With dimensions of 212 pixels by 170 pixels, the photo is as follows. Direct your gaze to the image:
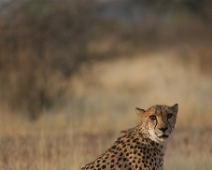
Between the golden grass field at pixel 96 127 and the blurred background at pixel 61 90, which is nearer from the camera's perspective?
the golden grass field at pixel 96 127

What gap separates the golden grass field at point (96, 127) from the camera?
268 inches

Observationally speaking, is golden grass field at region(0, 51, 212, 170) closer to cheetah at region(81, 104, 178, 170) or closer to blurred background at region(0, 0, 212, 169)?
blurred background at region(0, 0, 212, 169)

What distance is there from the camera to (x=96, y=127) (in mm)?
10312

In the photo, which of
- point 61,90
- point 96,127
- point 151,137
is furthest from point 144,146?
point 61,90

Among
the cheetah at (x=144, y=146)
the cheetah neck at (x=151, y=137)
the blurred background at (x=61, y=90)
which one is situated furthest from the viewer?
the blurred background at (x=61, y=90)

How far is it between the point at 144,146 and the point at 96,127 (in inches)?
198

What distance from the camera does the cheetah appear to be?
5152 millimetres

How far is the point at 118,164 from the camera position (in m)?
5.15

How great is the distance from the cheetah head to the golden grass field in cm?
114

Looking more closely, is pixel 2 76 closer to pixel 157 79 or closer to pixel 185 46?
pixel 157 79

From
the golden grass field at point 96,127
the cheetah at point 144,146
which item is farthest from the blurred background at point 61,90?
the cheetah at point 144,146

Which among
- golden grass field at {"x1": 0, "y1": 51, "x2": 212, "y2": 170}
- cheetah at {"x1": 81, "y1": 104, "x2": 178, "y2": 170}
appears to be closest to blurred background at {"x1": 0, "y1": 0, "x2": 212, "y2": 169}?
golden grass field at {"x1": 0, "y1": 51, "x2": 212, "y2": 170}

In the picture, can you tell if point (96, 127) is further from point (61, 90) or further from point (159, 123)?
point (159, 123)

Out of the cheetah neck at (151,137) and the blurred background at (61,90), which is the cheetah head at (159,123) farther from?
the blurred background at (61,90)
